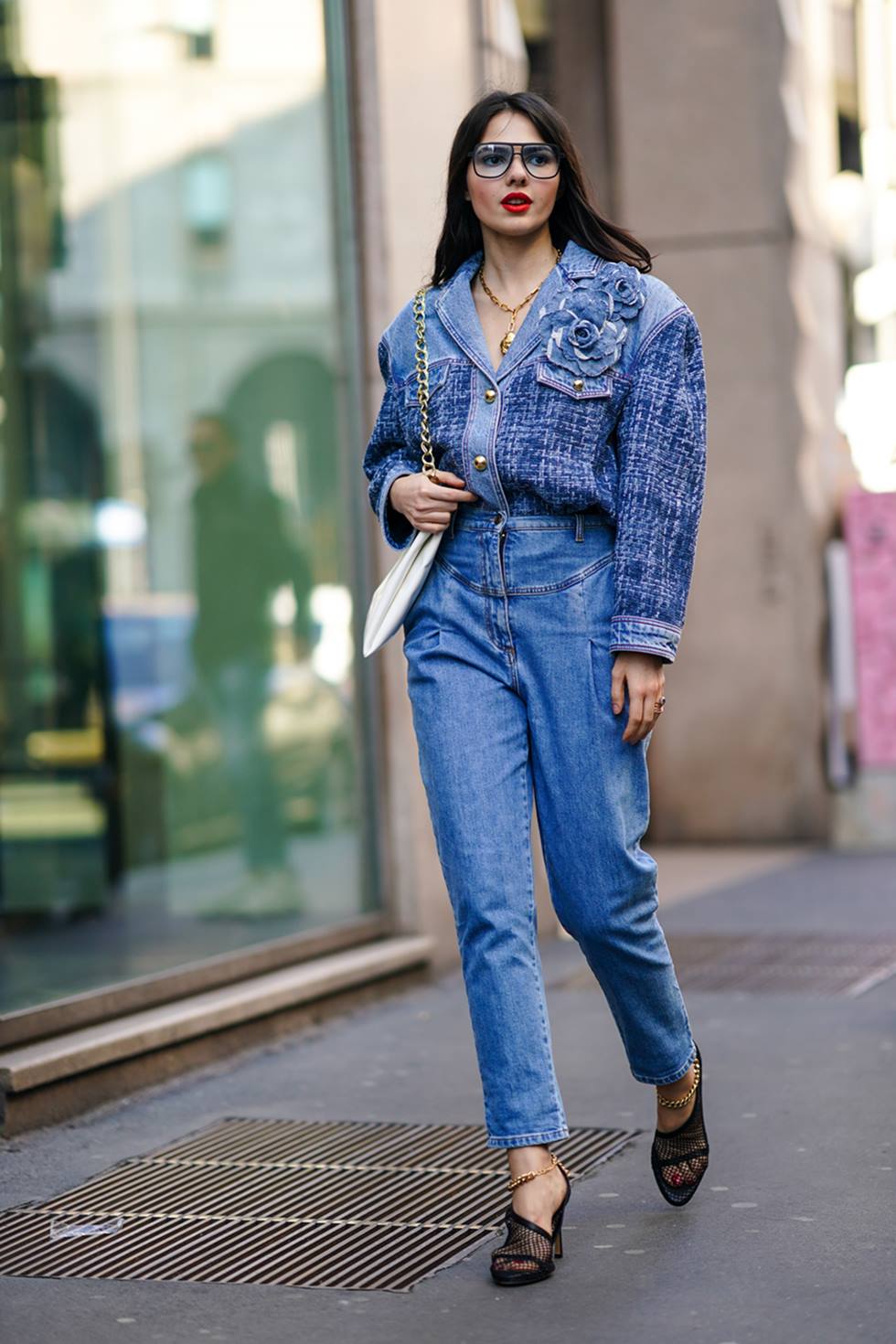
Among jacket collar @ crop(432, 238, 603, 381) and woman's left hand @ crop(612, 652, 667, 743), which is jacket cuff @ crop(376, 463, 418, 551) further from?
woman's left hand @ crop(612, 652, 667, 743)

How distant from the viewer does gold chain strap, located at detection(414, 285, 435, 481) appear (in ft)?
12.4

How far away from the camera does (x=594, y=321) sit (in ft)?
12.2

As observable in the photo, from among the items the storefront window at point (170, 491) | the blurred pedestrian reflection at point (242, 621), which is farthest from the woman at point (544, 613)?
the blurred pedestrian reflection at point (242, 621)

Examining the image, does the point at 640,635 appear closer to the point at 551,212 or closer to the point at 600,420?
the point at 600,420

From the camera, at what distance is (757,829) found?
10.5 m

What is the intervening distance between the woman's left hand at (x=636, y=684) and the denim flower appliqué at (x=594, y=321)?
1.67ft

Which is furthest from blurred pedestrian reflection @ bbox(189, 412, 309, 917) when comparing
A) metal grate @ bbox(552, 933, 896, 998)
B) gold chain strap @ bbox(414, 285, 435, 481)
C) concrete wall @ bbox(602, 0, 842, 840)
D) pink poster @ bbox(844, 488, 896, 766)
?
gold chain strap @ bbox(414, 285, 435, 481)

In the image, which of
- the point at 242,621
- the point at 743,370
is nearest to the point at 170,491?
the point at 242,621

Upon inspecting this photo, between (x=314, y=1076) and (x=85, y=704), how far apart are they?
3.72 m

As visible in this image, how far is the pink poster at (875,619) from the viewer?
10.2m

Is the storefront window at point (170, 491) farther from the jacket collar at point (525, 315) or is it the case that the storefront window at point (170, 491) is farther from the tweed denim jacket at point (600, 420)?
the tweed denim jacket at point (600, 420)

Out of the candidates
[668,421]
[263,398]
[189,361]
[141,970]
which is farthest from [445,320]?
[189,361]

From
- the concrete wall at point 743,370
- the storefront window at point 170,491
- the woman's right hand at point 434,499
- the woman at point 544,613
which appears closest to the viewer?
the woman at point 544,613

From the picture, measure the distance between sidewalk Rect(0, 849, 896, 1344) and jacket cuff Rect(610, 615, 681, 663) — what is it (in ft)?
3.40
